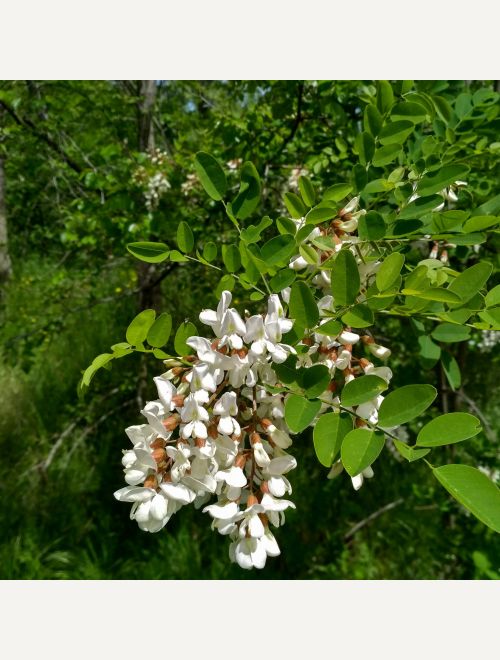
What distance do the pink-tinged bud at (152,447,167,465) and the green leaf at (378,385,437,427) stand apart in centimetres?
23

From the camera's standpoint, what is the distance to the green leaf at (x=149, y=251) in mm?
676

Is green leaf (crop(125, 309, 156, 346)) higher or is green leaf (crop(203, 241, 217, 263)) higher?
green leaf (crop(203, 241, 217, 263))

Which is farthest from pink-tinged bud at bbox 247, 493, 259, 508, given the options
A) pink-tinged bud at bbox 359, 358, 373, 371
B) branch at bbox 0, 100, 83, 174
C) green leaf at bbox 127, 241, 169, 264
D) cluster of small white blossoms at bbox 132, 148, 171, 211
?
branch at bbox 0, 100, 83, 174

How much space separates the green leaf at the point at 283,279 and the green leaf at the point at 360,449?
186 mm

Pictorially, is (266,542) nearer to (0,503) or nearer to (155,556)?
(155,556)

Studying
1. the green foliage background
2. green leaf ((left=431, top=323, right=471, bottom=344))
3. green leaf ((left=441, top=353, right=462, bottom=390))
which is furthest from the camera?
the green foliage background

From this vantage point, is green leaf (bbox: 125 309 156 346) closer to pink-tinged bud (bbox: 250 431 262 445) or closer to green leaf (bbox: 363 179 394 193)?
pink-tinged bud (bbox: 250 431 262 445)

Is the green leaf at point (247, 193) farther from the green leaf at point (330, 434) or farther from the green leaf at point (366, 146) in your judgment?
the green leaf at point (330, 434)

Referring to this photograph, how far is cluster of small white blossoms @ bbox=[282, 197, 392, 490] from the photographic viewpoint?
23.2 inches

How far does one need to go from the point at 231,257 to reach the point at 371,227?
0.17 m

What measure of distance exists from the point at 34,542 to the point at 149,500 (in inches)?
68.7

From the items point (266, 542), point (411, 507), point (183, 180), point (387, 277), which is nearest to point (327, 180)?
point (183, 180)

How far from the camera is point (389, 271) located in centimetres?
55

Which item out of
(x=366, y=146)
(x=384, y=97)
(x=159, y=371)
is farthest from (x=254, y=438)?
(x=159, y=371)
